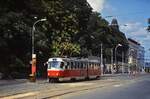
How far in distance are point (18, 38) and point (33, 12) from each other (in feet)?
24.5

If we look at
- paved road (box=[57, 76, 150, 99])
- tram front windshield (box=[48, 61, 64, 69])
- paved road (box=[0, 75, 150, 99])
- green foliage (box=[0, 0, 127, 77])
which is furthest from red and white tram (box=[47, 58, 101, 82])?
paved road (box=[57, 76, 150, 99])

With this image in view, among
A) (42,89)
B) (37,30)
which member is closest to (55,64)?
(42,89)

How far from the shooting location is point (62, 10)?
299 ft

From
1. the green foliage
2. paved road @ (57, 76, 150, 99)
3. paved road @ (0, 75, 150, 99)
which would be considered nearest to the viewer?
paved road @ (57, 76, 150, 99)

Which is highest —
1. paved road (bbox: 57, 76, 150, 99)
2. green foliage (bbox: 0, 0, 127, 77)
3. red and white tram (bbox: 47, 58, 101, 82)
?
green foliage (bbox: 0, 0, 127, 77)

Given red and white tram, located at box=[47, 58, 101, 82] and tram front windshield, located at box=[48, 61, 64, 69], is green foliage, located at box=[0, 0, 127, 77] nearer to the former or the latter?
red and white tram, located at box=[47, 58, 101, 82]

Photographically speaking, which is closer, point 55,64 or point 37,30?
point 55,64

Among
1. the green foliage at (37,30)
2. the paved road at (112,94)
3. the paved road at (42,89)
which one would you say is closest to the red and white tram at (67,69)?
the paved road at (42,89)

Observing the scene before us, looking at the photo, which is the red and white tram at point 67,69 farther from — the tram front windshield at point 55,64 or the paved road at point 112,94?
the paved road at point 112,94

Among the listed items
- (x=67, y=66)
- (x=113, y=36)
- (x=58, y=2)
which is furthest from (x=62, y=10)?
(x=113, y=36)

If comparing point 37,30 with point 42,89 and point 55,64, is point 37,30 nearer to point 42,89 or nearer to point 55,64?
point 55,64

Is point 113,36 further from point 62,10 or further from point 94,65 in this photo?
point 94,65

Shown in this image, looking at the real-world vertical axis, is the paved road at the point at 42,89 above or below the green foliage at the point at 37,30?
below

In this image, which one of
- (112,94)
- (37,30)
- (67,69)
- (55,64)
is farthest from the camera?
(37,30)
